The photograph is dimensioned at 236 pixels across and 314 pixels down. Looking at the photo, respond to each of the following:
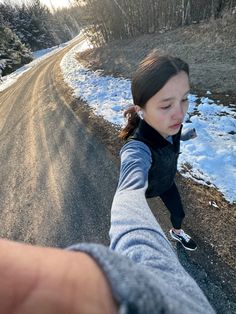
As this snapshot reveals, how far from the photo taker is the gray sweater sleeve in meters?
0.39

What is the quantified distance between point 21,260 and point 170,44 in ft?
36.6

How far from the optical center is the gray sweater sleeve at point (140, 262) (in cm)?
39

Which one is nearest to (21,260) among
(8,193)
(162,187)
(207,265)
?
(162,187)

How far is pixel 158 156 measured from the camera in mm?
1988

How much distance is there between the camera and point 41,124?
746 centimetres

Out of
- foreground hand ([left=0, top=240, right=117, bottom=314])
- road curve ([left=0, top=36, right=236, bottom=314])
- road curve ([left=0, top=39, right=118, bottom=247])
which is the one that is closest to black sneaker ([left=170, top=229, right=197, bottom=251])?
road curve ([left=0, top=36, right=236, bottom=314])

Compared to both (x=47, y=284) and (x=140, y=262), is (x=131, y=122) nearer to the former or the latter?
(x=140, y=262)

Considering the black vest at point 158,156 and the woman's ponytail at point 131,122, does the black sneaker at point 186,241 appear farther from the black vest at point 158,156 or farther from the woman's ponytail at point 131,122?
the woman's ponytail at point 131,122

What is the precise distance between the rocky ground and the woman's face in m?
0.48

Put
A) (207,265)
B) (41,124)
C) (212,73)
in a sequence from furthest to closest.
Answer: (41,124)
(212,73)
(207,265)

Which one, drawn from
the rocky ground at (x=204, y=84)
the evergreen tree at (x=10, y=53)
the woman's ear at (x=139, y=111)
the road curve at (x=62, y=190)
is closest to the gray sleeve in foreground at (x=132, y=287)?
the woman's ear at (x=139, y=111)

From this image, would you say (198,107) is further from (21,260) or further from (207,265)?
(21,260)

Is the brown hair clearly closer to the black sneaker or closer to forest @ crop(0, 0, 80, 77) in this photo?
the black sneaker

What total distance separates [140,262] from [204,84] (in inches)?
254
